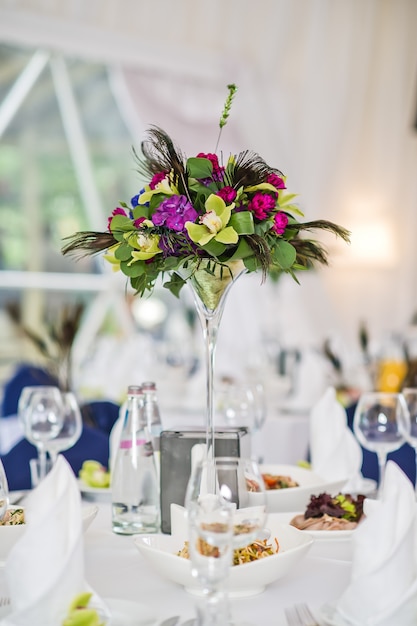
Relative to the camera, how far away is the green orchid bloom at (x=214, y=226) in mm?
1467

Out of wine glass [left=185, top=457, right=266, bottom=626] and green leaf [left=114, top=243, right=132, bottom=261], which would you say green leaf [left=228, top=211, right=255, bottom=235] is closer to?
green leaf [left=114, top=243, right=132, bottom=261]

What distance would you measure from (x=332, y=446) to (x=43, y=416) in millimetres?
671

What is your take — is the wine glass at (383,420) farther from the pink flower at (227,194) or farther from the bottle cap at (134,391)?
the pink flower at (227,194)

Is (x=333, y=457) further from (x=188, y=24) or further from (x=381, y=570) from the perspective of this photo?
(x=188, y=24)

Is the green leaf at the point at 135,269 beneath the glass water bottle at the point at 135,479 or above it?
above

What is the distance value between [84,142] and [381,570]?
642cm

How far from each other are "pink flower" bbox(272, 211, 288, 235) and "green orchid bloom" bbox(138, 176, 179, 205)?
18cm

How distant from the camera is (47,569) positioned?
1.11 meters

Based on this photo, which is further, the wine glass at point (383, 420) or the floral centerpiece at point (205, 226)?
the wine glass at point (383, 420)

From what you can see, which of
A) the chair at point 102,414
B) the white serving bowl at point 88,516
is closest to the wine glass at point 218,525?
the white serving bowl at point 88,516

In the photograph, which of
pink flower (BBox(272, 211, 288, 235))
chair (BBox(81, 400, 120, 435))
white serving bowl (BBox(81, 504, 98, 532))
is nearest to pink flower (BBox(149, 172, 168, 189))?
pink flower (BBox(272, 211, 288, 235))

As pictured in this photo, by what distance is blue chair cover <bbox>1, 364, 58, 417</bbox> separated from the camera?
3.85m

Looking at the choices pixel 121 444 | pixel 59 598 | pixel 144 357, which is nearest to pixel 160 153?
pixel 121 444

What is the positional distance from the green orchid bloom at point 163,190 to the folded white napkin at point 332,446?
823 millimetres
